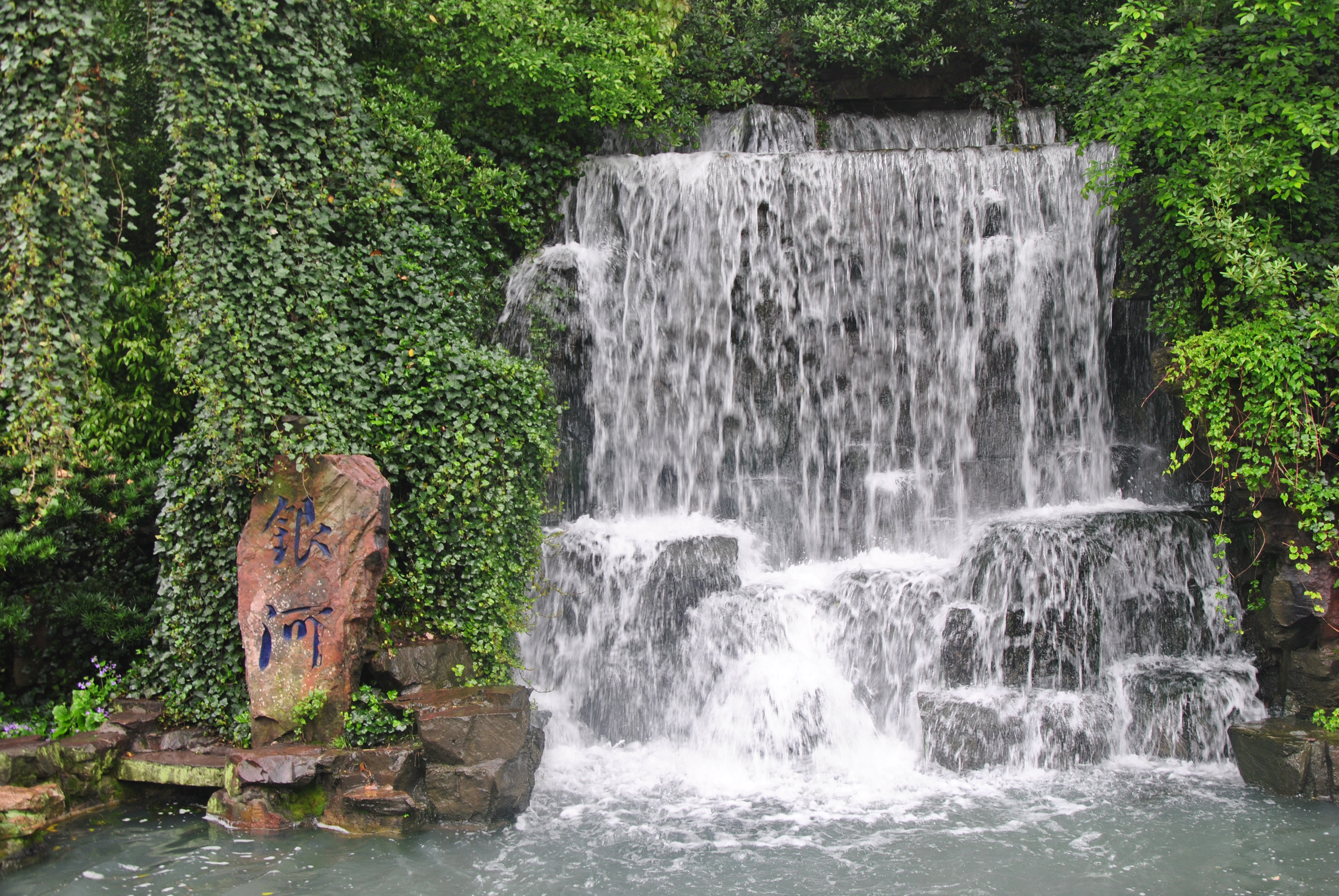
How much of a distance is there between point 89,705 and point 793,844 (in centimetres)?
516

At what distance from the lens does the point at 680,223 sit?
34.5 feet

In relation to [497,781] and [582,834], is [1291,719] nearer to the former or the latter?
[582,834]

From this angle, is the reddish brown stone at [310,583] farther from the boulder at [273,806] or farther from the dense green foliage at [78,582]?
Answer: the dense green foliage at [78,582]

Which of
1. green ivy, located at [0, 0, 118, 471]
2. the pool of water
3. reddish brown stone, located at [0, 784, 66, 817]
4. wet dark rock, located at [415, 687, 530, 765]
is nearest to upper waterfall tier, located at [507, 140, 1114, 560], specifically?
the pool of water

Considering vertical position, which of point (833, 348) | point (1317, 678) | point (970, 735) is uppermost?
point (833, 348)

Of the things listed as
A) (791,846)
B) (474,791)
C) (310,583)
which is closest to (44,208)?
(310,583)

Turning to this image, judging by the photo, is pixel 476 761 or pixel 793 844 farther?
pixel 476 761

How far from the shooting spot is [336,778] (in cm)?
647

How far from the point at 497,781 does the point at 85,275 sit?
4.60m

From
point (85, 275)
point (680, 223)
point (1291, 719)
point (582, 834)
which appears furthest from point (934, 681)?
point (85, 275)

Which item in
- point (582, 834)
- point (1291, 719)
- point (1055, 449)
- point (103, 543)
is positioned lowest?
point (582, 834)

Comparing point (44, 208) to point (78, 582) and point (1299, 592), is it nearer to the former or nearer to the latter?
point (78, 582)

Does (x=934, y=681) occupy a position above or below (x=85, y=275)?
below

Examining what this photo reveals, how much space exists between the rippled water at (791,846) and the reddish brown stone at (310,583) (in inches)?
36.3
